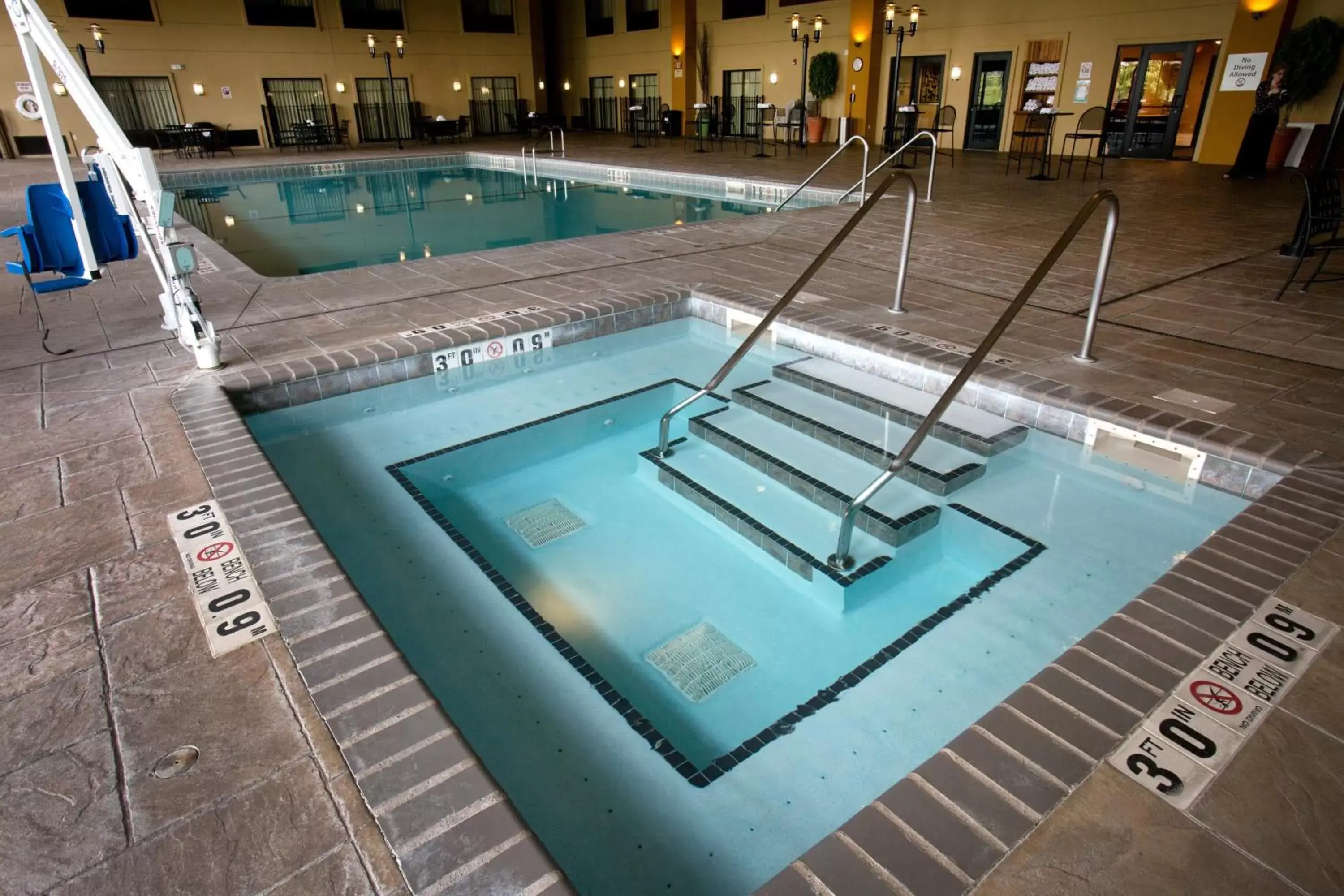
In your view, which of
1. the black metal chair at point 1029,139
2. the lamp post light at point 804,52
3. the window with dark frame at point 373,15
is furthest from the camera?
the window with dark frame at point 373,15

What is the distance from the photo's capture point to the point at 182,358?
3.33m

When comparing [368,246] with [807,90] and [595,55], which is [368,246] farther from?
[595,55]

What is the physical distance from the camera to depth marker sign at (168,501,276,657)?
162 cm

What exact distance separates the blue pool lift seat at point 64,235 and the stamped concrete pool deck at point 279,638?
0.32 metres

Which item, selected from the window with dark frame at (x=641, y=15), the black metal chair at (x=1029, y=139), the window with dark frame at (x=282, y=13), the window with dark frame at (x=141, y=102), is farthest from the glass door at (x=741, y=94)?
the window with dark frame at (x=141, y=102)

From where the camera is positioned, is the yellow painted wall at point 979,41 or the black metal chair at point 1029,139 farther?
the black metal chair at point 1029,139

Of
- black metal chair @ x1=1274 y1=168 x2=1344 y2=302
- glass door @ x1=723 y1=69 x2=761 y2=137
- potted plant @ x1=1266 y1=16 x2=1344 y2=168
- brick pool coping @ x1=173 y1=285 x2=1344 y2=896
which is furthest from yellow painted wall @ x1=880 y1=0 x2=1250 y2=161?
brick pool coping @ x1=173 y1=285 x2=1344 y2=896

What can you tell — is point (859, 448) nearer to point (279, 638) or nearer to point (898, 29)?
point (279, 638)

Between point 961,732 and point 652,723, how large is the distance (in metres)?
0.74

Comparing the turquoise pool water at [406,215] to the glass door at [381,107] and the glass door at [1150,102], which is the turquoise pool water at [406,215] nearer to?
the glass door at [381,107]

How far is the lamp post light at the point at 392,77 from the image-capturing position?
49.7 ft

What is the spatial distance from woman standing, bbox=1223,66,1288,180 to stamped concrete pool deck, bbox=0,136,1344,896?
14.4 feet

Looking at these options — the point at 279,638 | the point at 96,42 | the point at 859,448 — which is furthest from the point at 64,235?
the point at 96,42

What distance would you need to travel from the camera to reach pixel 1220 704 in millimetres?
1438
